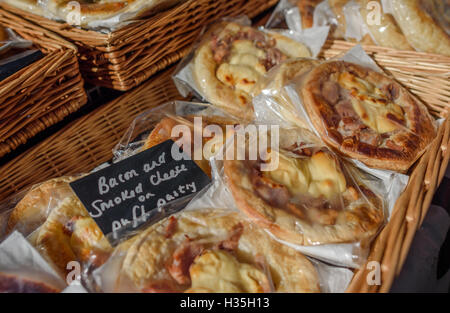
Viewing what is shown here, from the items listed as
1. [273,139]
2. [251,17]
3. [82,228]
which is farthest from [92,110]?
[251,17]

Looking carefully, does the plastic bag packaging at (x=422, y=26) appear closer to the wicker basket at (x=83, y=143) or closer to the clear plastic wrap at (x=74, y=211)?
the clear plastic wrap at (x=74, y=211)

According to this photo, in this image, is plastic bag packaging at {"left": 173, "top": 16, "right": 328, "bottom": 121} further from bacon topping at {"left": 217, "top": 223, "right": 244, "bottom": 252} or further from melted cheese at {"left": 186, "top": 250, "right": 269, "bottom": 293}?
melted cheese at {"left": 186, "top": 250, "right": 269, "bottom": 293}

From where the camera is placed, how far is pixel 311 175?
1674mm

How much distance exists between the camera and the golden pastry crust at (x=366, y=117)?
5.99 feet

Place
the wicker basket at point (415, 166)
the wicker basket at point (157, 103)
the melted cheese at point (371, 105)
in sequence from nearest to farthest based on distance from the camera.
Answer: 1. the wicker basket at point (415, 166)
2. the wicker basket at point (157, 103)
3. the melted cheese at point (371, 105)

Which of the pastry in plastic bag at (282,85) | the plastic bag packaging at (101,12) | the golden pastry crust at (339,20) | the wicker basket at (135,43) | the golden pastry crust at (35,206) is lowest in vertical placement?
the golden pastry crust at (35,206)

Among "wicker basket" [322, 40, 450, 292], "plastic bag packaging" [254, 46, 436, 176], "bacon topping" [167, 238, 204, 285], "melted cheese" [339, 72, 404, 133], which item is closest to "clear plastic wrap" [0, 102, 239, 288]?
"bacon topping" [167, 238, 204, 285]

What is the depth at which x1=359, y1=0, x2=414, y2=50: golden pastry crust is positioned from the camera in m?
2.56

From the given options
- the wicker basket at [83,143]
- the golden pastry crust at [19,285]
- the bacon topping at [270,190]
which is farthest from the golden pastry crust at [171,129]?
the golden pastry crust at [19,285]

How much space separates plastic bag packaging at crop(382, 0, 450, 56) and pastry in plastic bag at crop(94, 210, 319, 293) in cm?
183

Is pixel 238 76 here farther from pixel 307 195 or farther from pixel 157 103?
pixel 307 195

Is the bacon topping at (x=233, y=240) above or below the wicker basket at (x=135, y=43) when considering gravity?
below

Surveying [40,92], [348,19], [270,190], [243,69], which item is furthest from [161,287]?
[348,19]

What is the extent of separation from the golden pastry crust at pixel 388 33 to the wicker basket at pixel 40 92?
6.63 feet
